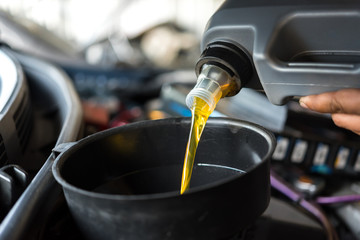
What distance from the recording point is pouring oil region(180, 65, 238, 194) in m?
0.39

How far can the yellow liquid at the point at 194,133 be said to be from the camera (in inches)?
15.4

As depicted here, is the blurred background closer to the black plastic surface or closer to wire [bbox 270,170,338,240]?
wire [bbox 270,170,338,240]

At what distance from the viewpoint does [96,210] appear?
0.94 feet

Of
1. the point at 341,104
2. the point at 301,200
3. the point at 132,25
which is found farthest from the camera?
the point at 132,25

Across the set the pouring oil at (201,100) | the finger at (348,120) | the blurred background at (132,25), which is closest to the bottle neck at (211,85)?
the pouring oil at (201,100)

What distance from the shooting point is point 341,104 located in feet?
1.30

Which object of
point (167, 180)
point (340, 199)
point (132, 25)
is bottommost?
point (132, 25)

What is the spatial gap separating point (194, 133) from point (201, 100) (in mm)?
34

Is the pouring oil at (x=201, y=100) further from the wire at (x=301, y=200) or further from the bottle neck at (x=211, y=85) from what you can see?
the wire at (x=301, y=200)

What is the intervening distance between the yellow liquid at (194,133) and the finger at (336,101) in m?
0.11

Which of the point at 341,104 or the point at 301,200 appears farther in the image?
the point at 301,200

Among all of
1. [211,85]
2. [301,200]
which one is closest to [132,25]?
[301,200]

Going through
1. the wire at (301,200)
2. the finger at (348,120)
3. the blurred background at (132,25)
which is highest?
the finger at (348,120)

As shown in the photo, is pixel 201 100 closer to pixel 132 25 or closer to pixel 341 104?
pixel 341 104
